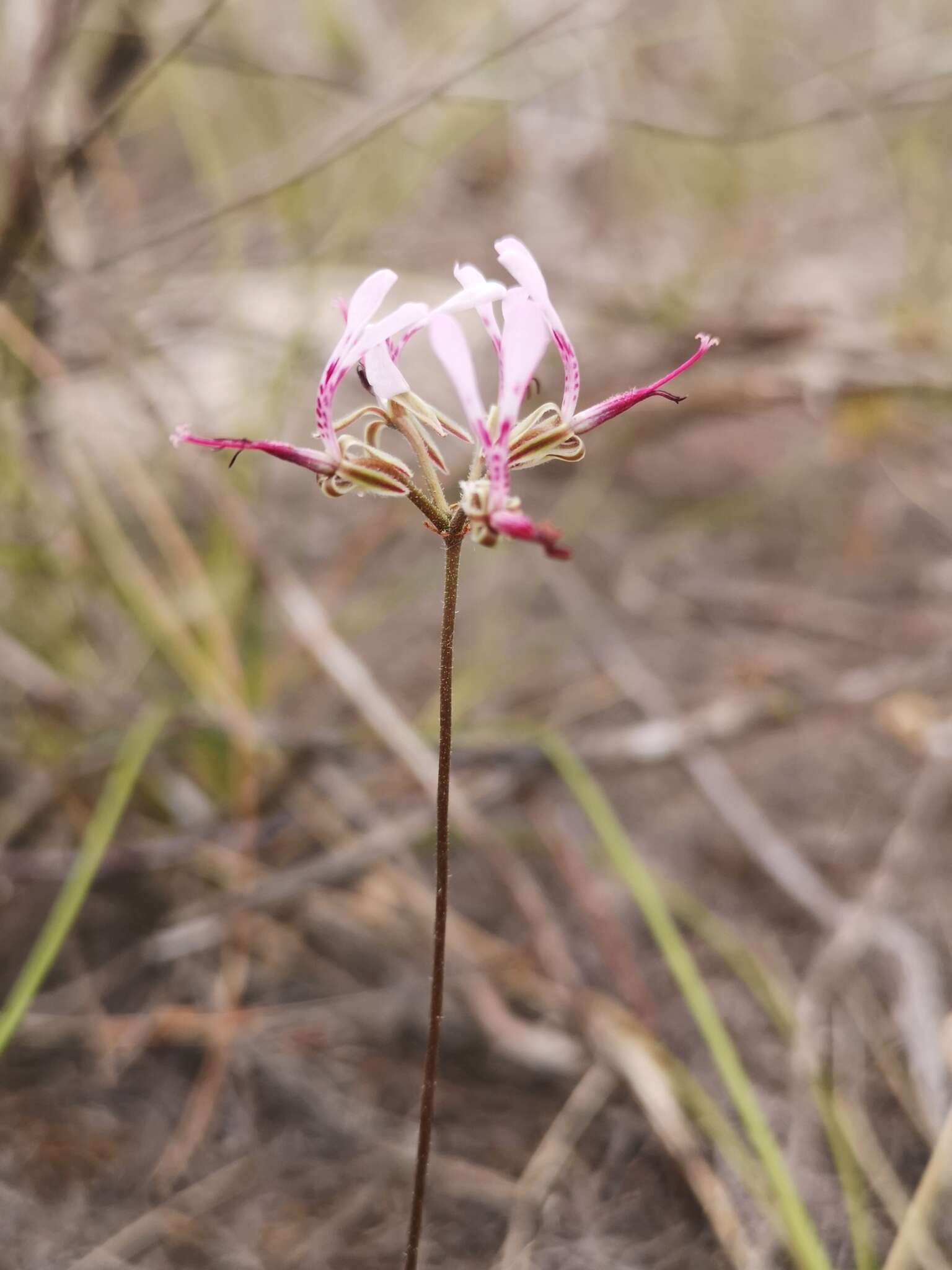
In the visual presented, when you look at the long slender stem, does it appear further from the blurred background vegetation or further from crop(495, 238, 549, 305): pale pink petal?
the blurred background vegetation

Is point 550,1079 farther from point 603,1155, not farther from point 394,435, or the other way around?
point 394,435

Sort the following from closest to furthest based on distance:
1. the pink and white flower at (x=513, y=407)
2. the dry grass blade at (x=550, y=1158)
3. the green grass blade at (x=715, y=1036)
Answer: the pink and white flower at (x=513, y=407)
the green grass blade at (x=715, y=1036)
the dry grass blade at (x=550, y=1158)

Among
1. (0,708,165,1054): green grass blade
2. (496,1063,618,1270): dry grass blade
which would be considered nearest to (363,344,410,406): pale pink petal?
(0,708,165,1054): green grass blade

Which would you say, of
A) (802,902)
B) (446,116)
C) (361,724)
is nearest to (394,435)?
(446,116)

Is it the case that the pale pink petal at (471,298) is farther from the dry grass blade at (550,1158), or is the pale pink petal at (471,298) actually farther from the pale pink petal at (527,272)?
the dry grass blade at (550,1158)

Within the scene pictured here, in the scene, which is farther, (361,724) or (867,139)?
(867,139)

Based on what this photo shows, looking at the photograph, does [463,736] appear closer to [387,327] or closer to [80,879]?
[80,879]

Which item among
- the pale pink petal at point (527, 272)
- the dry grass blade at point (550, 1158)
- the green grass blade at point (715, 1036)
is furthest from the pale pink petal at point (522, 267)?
the dry grass blade at point (550, 1158)
